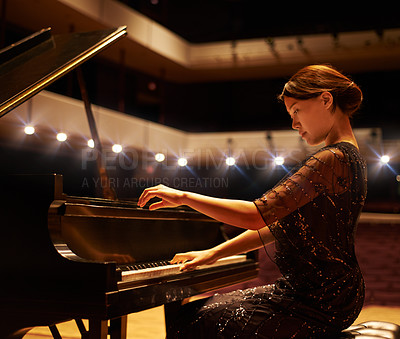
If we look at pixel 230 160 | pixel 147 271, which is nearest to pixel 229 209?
pixel 147 271

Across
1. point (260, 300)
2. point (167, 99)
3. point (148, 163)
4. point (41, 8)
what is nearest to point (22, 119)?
point (41, 8)

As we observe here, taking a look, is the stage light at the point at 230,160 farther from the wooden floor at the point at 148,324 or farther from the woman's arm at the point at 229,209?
the woman's arm at the point at 229,209

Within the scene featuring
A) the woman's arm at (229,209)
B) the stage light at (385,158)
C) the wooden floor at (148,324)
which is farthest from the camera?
the stage light at (385,158)

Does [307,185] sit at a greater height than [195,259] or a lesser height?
greater

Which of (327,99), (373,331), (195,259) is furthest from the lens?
(195,259)

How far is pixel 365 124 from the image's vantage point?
12688 millimetres

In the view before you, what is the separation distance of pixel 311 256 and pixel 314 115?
18.5 inches

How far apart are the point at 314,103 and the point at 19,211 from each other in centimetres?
112

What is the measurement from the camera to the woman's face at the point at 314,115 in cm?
157

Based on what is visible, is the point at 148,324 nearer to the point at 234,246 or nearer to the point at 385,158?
the point at 234,246

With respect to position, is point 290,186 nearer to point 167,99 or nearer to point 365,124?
point 365,124

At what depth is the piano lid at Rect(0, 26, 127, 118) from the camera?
1985 millimetres

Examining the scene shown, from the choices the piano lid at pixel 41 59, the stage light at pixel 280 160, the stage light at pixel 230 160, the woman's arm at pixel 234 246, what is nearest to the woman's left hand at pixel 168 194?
the woman's arm at pixel 234 246

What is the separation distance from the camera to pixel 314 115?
5.20 feet
